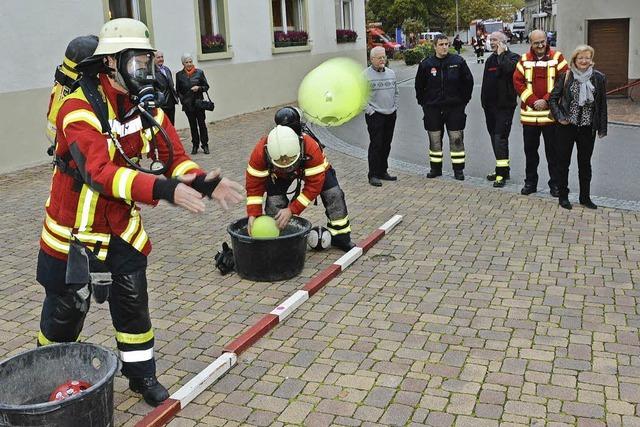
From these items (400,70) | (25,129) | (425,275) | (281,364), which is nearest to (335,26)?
(400,70)

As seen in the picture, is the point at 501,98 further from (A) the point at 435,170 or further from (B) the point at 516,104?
(A) the point at 435,170

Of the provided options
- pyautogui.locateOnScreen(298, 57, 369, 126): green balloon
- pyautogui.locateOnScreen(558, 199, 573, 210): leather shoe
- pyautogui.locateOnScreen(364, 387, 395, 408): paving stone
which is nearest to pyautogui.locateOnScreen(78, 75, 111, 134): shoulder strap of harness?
pyautogui.locateOnScreen(364, 387, 395, 408): paving stone

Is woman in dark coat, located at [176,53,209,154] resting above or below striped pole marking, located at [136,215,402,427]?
above

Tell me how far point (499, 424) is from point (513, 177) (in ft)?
23.9

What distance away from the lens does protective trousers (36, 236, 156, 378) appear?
414 centimetres

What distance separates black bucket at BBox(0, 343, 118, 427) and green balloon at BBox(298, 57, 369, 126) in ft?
12.4

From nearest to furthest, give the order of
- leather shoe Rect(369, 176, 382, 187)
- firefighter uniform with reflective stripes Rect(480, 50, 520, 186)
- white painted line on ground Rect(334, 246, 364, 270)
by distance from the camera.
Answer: white painted line on ground Rect(334, 246, 364, 270) → firefighter uniform with reflective stripes Rect(480, 50, 520, 186) → leather shoe Rect(369, 176, 382, 187)

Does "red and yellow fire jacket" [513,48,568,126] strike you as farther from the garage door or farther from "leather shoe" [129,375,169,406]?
the garage door

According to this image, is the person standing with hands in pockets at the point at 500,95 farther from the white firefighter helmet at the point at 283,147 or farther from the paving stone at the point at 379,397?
the paving stone at the point at 379,397

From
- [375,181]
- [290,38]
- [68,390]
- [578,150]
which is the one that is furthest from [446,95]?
[290,38]

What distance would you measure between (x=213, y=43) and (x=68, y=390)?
15.9 m

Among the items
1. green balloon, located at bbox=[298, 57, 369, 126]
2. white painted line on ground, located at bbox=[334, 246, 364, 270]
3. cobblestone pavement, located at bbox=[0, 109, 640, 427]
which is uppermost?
green balloon, located at bbox=[298, 57, 369, 126]

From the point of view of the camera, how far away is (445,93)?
33.8 ft

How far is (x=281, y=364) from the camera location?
16.3 ft
